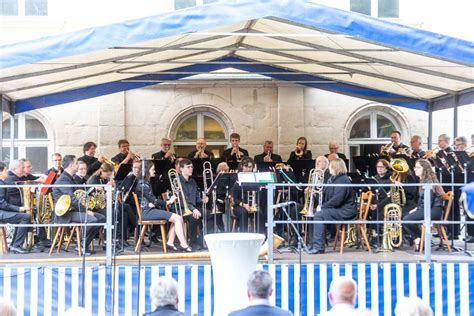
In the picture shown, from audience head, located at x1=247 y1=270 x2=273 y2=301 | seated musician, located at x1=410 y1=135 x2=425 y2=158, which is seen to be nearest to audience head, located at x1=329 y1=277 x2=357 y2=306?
audience head, located at x1=247 y1=270 x2=273 y2=301

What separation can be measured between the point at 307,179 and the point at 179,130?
5.00m

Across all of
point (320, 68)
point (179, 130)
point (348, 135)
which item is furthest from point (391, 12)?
point (179, 130)

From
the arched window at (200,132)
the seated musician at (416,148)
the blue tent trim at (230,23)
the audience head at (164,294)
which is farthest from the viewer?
the arched window at (200,132)

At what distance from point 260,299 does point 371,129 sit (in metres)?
11.4

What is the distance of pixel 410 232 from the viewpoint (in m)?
10.5

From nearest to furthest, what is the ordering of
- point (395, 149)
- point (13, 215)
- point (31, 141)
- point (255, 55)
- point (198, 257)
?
point (198, 257) < point (13, 215) < point (395, 149) < point (255, 55) < point (31, 141)

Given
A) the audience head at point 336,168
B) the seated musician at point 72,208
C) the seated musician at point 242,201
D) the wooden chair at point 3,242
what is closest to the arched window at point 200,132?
the seated musician at point 242,201

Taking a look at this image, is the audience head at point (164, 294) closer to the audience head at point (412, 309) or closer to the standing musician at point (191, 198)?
the audience head at point (412, 309)

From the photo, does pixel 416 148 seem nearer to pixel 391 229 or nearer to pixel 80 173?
pixel 391 229

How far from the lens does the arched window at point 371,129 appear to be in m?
16.4

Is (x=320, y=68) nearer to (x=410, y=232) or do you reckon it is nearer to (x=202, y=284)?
(x=410, y=232)

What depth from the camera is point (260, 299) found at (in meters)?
5.58

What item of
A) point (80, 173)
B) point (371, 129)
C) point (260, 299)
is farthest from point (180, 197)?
point (371, 129)

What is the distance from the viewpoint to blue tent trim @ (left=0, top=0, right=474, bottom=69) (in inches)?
348
